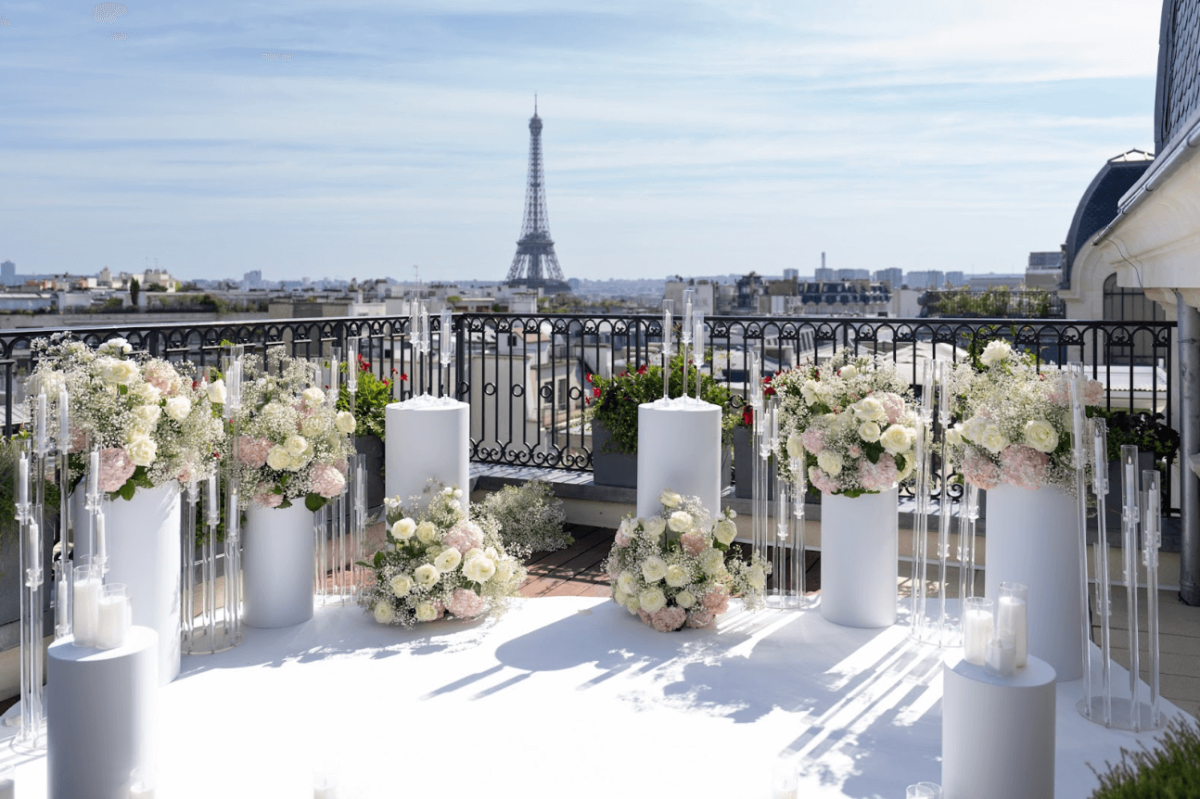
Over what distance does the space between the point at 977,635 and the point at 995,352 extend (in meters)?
1.71

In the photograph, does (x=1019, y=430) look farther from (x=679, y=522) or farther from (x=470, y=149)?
(x=470, y=149)

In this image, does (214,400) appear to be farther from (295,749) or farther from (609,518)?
(609,518)

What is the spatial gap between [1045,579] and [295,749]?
273 centimetres

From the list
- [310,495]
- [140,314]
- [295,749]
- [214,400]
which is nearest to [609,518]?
[310,495]

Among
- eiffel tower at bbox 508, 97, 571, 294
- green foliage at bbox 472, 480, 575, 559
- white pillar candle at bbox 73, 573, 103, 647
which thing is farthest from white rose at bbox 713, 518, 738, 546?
eiffel tower at bbox 508, 97, 571, 294

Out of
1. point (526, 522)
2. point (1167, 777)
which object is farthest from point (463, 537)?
point (1167, 777)

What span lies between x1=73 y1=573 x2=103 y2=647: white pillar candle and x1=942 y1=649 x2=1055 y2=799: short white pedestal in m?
2.35

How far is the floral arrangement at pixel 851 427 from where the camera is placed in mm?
4051

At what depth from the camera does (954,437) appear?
3.79 meters

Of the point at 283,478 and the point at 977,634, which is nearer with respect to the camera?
the point at 977,634

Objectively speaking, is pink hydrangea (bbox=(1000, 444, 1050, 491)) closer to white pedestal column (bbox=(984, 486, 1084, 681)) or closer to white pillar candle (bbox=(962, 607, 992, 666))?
white pedestal column (bbox=(984, 486, 1084, 681))

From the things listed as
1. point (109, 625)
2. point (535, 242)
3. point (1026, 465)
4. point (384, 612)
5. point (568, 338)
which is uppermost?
point (535, 242)

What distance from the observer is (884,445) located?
4.03 m

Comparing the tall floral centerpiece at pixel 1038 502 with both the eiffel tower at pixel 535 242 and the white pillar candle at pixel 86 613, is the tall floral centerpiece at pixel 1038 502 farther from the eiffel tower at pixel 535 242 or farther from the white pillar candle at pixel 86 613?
the eiffel tower at pixel 535 242
